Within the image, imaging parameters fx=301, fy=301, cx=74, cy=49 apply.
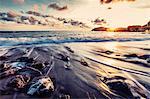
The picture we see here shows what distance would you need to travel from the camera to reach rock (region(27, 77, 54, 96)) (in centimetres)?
303

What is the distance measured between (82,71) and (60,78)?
0.31 m

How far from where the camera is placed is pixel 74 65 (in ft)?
11.8

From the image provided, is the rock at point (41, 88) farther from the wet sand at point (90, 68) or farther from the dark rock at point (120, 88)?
the dark rock at point (120, 88)

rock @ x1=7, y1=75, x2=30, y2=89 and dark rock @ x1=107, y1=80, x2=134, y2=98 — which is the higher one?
rock @ x1=7, y1=75, x2=30, y2=89

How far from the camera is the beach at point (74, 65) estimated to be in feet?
10.2

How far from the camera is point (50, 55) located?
380 centimetres

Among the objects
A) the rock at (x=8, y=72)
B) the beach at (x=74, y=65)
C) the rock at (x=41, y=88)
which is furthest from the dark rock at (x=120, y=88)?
the rock at (x=8, y=72)

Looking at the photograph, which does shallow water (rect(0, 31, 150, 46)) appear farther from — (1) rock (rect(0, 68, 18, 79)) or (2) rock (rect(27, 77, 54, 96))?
(2) rock (rect(27, 77, 54, 96))

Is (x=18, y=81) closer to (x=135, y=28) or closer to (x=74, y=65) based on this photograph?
(x=74, y=65)

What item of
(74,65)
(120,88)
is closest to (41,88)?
(74,65)

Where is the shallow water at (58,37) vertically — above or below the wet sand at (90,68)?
above

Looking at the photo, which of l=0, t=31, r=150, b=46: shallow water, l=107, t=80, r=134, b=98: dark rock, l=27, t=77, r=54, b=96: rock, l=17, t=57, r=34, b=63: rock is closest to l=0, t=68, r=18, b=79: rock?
l=17, t=57, r=34, b=63: rock

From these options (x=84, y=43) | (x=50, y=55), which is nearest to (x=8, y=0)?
(x=50, y=55)

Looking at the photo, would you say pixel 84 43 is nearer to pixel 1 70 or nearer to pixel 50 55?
pixel 50 55
